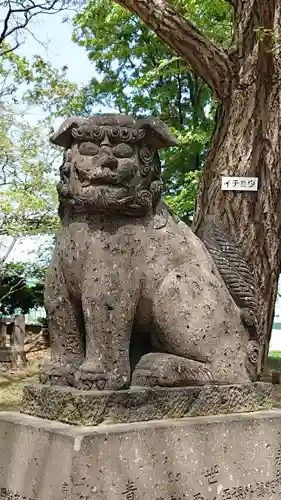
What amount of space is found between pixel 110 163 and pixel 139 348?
877mm

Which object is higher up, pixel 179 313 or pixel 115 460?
pixel 179 313

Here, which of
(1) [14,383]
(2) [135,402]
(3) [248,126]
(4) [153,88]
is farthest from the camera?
(4) [153,88]

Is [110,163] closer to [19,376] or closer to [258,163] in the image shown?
[258,163]

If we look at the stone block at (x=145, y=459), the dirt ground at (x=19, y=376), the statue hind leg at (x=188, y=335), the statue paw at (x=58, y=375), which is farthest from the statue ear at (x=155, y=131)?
the dirt ground at (x=19, y=376)

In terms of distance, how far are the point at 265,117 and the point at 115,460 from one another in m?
4.08

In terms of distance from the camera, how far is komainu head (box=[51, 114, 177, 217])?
115 inches

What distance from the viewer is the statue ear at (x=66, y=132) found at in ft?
9.97

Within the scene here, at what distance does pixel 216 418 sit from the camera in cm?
296

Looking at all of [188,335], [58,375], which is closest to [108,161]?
[188,335]

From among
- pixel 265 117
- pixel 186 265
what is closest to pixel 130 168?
pixel 186 265

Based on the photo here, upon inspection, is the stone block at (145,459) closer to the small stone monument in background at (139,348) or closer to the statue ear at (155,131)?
the small stone monument in background at (139,348)

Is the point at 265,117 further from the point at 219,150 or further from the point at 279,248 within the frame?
the point at 279,248

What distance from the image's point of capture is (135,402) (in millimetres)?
2758

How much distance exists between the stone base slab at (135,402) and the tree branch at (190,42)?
143 inches
